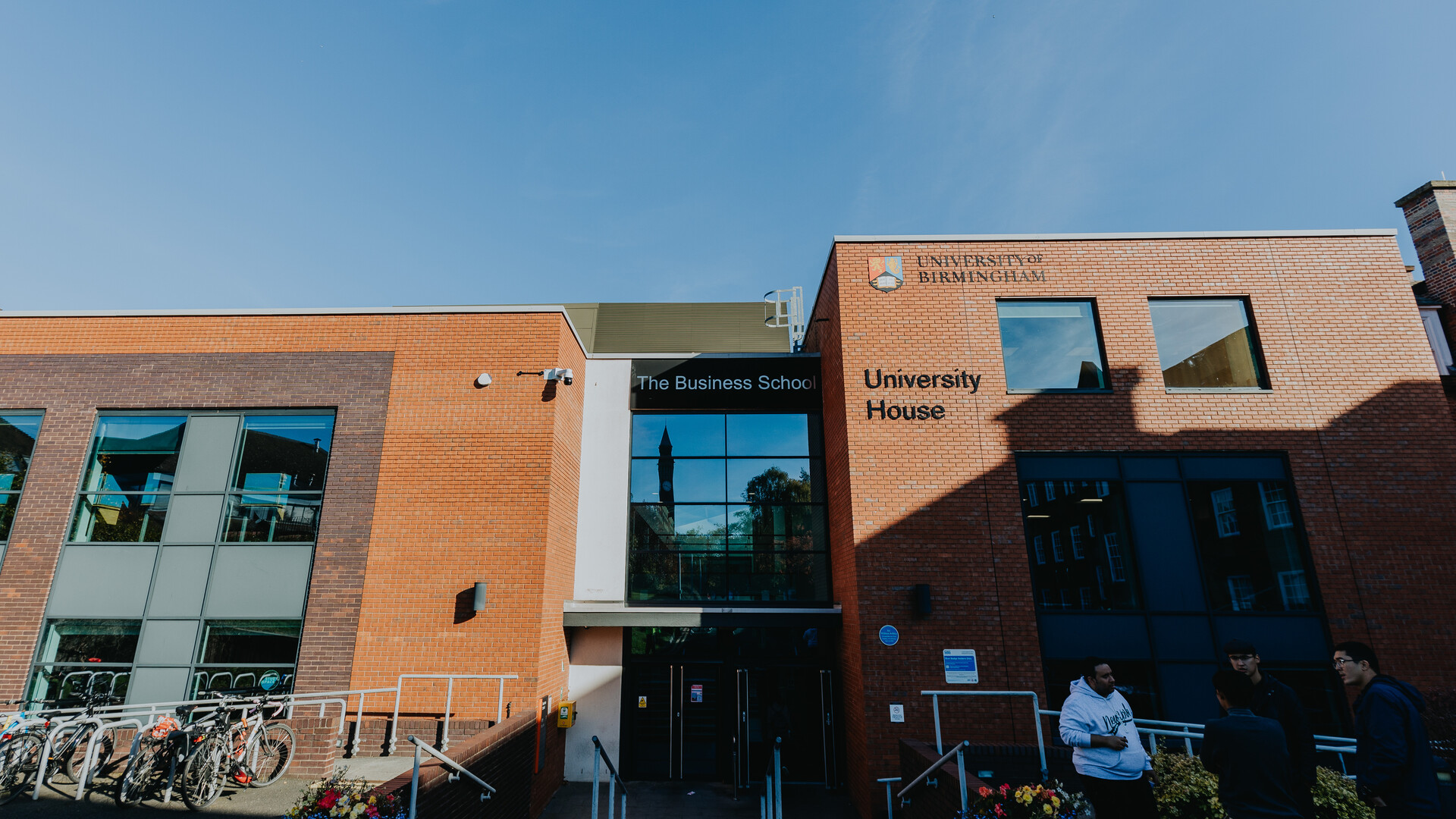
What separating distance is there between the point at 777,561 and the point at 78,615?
10.5m

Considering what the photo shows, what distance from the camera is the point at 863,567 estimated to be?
31.0 ft

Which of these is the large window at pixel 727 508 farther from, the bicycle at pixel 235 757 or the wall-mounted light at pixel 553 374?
the bicycle at pixel 235 757

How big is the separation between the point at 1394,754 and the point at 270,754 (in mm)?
10255

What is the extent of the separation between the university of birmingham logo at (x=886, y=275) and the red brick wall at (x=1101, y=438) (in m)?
0.11

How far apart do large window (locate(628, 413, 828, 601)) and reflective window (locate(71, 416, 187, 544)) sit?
7298mm

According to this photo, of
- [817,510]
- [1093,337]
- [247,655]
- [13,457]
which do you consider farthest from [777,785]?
[13,457]

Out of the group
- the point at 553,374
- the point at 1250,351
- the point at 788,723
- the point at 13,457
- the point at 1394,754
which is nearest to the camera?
the point at 1394,754

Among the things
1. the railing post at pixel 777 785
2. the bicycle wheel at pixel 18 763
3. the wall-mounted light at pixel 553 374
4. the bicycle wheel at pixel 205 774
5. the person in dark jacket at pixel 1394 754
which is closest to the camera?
the person in dark jacket at pixel 1394 754

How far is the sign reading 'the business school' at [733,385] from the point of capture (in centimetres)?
1205

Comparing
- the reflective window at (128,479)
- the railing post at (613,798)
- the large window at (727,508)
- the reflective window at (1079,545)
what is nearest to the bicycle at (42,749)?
the reflective window at (128,479)

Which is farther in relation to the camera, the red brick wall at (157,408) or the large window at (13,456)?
the large window at (13,456)

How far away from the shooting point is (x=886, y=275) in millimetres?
10641

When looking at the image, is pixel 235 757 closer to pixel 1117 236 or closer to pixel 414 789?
pixel 414 789

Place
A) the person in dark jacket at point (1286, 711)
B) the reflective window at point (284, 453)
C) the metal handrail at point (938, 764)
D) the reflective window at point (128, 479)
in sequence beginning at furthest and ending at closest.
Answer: the reflective window at point (284, 453), the reflective window at point (128, 479), the metal handrail at point (938, 764), the person in dark jacket at point (1286, 711)
